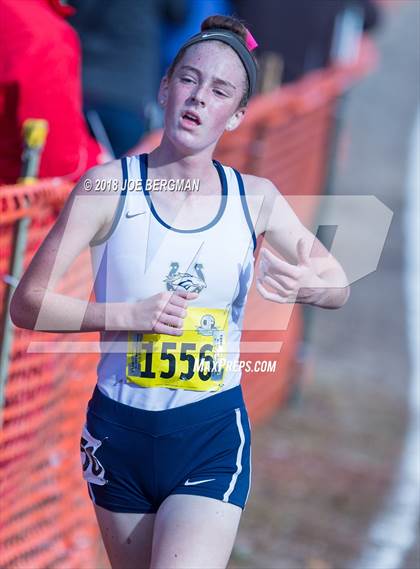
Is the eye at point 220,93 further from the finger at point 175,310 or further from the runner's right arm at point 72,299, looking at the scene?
the finger at point 175,310

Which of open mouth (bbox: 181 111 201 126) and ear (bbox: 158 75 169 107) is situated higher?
ear (bbox: 158 75 169 107)

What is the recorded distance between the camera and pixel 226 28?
10.2 ft

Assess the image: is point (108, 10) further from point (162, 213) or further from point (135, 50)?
point (162, 213)

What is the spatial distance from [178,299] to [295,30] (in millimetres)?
6931

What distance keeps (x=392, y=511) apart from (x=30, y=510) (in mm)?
2383

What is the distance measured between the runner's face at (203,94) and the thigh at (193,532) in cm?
96

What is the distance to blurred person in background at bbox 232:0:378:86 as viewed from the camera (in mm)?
9047

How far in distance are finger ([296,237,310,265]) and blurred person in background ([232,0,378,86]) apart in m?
5.63

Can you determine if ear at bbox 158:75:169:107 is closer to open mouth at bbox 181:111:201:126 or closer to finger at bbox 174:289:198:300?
open mouth at bbox 181:111:201:126

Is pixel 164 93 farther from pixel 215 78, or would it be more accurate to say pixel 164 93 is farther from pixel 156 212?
pixel 156 212

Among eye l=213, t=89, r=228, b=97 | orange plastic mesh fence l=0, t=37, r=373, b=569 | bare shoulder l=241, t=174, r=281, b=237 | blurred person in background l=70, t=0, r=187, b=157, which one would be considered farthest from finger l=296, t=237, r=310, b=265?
blurred person in background l=70, t=0, r=187, b=157

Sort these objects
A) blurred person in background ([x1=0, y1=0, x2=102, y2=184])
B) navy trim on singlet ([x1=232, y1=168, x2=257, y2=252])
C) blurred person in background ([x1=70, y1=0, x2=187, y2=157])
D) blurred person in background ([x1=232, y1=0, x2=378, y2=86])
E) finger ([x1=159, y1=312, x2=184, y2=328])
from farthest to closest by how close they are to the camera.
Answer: blurred person in background ([x1=232, y1=0, x2=378, y2=86]) < blurred person in background ([x1=70, y1=0, x2=187, y2=157]) < blurred person in background ([x1=0, y1=0, x2=102, y2=184]) < navy trim on singlet ([x1=232, y1=168, x2=257, y2=252]) < finger ([x1=159, y1=312, x2=184, y2=328])

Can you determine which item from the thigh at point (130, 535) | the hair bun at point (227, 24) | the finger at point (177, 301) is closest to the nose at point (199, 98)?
the hair bun at point (227, 24)

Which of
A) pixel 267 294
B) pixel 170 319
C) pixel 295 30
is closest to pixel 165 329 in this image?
pixel 170 319
